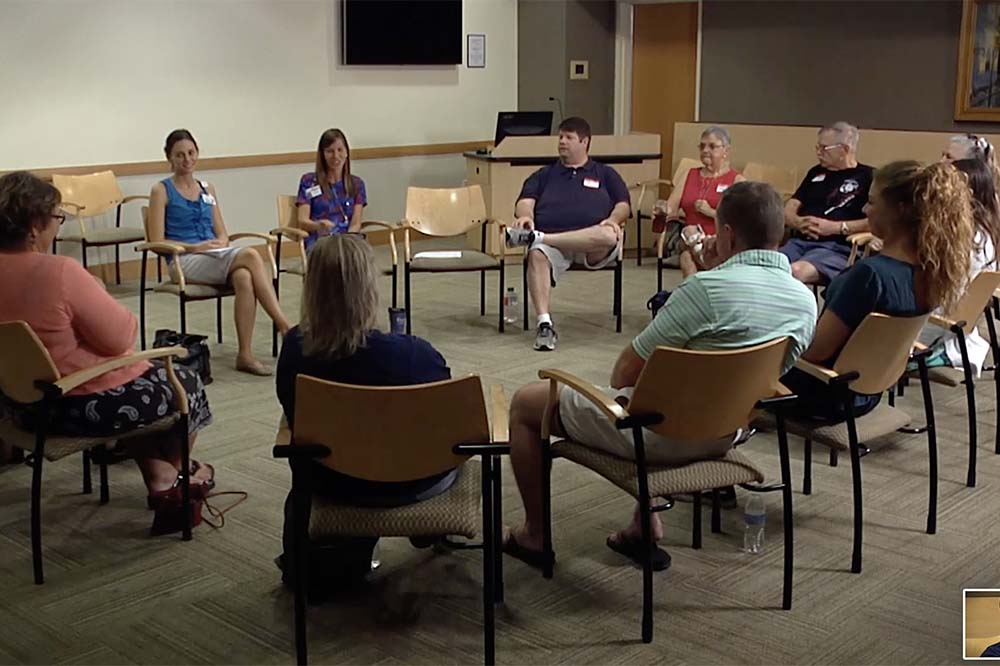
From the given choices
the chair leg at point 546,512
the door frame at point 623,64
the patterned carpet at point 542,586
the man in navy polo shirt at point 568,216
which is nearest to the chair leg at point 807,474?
the patterned carpet at point 542,586

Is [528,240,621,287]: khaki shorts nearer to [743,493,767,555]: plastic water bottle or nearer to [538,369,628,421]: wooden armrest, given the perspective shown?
[743,493,767,555]: plastic water bottle

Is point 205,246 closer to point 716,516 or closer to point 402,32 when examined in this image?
point 716,516

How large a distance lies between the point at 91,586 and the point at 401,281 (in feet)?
15.8

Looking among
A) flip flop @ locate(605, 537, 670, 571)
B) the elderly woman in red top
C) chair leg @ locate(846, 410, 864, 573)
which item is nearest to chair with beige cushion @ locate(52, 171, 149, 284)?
the elderly woman in red top

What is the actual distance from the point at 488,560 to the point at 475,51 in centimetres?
797

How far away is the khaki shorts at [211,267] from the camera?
5.70m

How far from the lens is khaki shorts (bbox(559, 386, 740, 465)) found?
306 centimetres

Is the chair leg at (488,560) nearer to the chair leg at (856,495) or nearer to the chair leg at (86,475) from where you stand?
the chair leg at (856,495)

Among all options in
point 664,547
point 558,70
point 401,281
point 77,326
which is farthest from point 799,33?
point 77,326

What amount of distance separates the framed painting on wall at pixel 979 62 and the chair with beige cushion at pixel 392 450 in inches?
262

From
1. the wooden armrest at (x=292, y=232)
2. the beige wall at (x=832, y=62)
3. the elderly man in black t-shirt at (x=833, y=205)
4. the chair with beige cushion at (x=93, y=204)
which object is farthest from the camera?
the beige wall at (x=832, y=62)

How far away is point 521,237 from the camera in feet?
20.5

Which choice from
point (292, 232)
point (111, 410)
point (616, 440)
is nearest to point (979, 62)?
point (292, 232)

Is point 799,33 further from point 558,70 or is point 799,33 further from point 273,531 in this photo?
point 273,531
